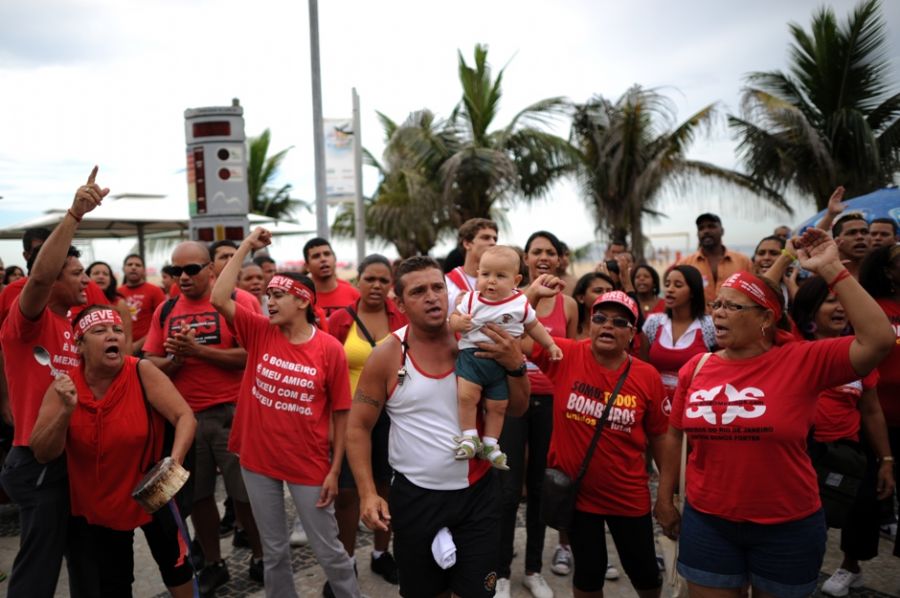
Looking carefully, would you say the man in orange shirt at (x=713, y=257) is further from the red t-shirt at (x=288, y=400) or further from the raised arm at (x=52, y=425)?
the raised arm at (x=52, y=425)

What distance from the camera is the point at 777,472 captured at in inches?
107

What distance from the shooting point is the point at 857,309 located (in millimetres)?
2543

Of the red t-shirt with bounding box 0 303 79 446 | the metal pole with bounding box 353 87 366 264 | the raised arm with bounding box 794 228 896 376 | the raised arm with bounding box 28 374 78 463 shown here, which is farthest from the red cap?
the metal pole with bounding box 353 87 366 264

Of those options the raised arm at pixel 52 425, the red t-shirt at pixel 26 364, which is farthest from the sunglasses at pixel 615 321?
the red t-shirt at pixel 26 364

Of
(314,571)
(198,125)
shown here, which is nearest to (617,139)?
(198,125)

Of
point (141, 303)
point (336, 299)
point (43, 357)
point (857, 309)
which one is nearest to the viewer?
point (857, 309)

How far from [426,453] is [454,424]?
0.19 m

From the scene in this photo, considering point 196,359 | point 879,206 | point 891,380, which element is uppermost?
point 879,206

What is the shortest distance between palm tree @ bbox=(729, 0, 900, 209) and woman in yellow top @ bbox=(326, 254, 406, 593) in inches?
444

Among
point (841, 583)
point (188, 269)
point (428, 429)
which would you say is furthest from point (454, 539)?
point (841, 583)

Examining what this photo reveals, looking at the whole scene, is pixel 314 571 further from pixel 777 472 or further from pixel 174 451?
pixel 777 472

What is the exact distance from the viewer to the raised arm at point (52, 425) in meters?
3.02

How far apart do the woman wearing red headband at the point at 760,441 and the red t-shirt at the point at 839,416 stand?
1267 millimetres

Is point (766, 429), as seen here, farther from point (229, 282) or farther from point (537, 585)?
point (229, 282)
